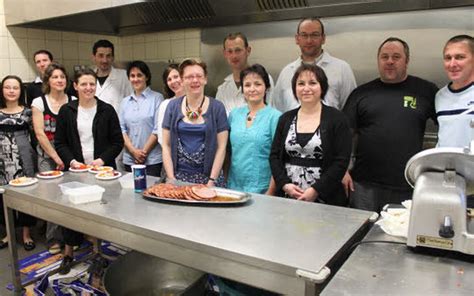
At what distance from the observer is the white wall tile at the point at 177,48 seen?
392 cm

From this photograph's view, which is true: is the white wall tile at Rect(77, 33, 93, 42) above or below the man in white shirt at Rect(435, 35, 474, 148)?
above

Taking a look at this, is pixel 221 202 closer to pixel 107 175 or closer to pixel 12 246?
pixel 107 175

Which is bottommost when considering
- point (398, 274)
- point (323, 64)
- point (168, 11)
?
point (398, 274)

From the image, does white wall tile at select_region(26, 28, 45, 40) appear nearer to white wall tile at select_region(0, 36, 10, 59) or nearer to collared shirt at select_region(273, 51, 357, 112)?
white wall tile at select_region(0, 36, 10, 59)

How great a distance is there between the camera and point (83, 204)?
1.71 meters

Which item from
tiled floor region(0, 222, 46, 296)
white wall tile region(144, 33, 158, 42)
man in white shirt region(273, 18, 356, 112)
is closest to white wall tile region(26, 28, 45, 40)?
white wall tile region(144, 33, 158, 42)

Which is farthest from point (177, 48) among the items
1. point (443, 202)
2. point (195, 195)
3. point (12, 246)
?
point (443, 202)

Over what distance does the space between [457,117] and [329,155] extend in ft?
2.23

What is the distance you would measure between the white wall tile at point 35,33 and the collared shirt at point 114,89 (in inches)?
39.3

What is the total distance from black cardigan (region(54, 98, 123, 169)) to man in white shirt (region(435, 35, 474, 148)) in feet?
6.78

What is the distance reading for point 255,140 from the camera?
2242 mm

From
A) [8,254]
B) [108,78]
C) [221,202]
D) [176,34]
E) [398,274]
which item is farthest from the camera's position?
[176,34]

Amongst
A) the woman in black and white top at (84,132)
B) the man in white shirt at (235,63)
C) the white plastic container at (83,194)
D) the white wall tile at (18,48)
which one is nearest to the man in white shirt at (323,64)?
the man in white shirt at (235,63)

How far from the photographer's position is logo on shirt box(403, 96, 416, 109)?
7.39 ft
